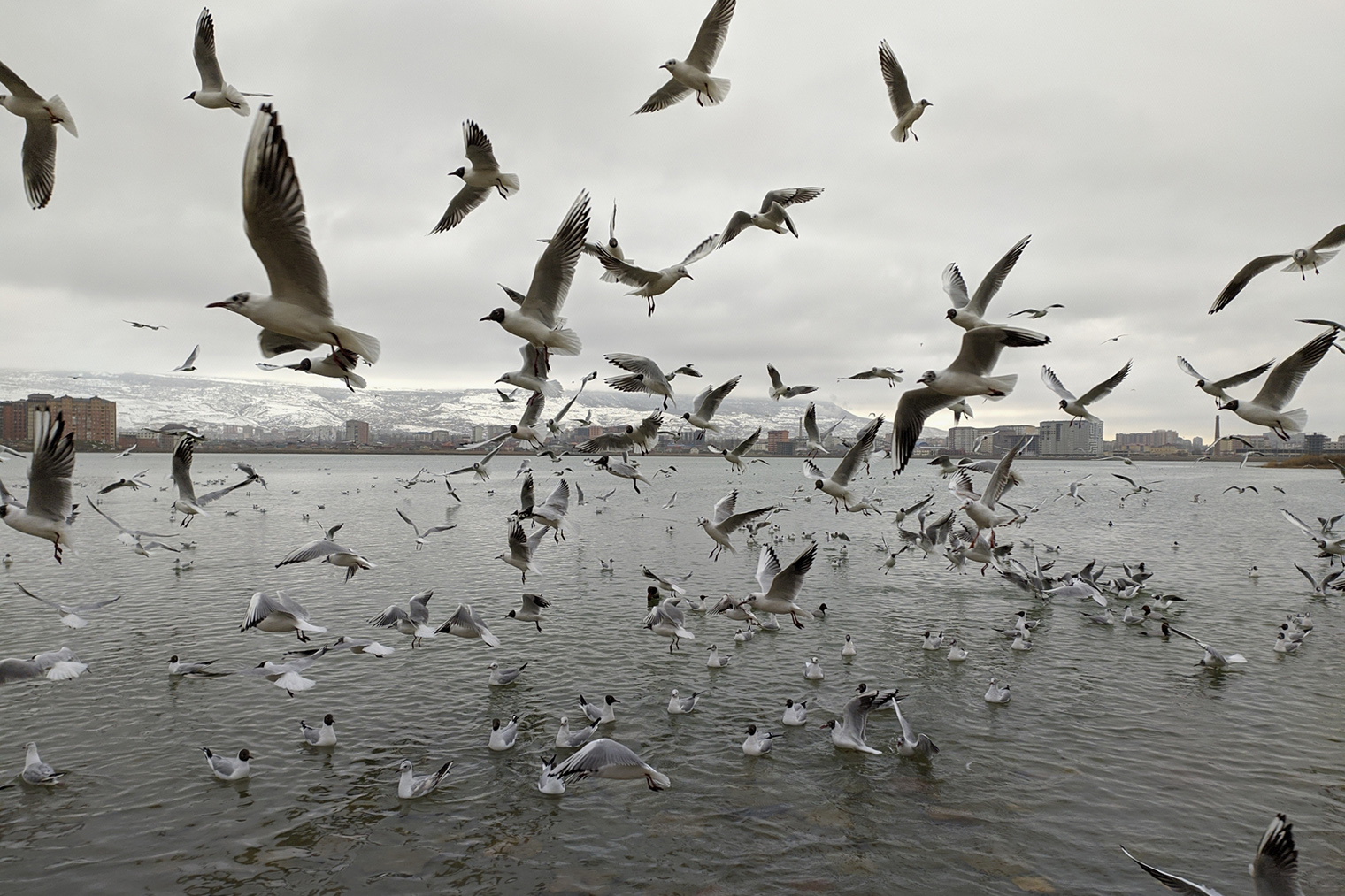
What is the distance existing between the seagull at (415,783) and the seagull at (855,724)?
555cm

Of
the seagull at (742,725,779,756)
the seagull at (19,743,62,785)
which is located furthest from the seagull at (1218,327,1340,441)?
the seagull at (19,743,62,785)

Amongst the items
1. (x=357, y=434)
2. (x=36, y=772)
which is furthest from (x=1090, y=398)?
(x=357, y=434)

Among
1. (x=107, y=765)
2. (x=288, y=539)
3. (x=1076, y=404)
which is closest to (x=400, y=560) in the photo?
(x=288, y=539)

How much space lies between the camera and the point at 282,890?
7.18 metres

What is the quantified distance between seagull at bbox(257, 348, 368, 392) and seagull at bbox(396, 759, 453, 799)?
5.45 metres

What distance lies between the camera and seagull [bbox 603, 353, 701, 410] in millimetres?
10547

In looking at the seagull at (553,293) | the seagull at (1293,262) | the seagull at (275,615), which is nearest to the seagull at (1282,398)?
the seagull at (1293,262)

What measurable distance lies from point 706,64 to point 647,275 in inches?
121

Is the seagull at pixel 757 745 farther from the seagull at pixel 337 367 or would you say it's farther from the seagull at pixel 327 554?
the seagull at pixel 337 367

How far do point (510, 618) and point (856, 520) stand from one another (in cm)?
2814

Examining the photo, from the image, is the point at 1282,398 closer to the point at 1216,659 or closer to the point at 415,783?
the point at 1216,659

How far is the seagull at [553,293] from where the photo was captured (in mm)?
7133

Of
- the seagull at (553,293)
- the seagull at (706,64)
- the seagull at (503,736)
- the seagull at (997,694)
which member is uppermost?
the seagull at (706,64)

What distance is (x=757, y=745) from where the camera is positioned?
10.2 meters
